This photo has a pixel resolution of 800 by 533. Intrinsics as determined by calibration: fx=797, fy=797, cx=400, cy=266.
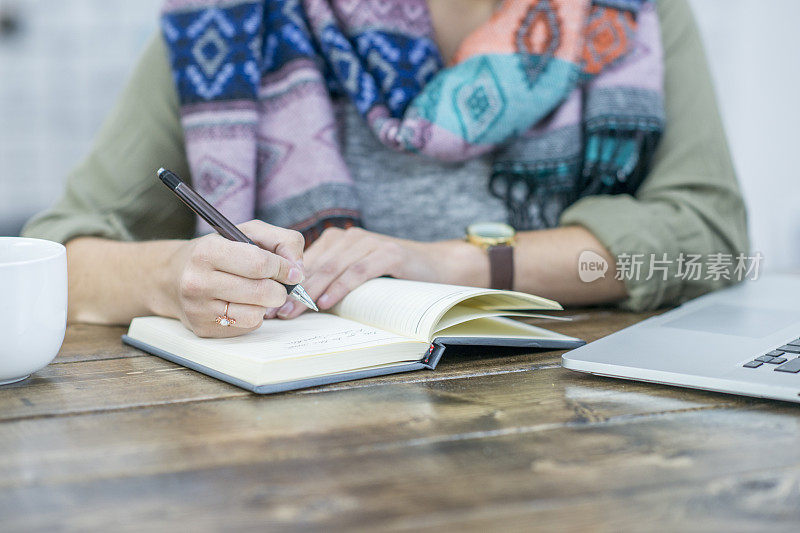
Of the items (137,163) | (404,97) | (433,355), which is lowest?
(433,355)

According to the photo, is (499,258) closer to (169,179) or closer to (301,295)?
(301,295)

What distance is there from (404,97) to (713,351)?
2.43 ft

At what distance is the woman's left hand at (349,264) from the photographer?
90 cm

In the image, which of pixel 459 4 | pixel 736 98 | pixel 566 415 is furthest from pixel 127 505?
pixel 736 98

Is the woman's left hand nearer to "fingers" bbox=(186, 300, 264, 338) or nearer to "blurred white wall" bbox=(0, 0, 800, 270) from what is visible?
"fingers" bbox=(186, 300, 264, 338)

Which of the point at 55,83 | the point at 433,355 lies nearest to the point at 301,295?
the point at 433,355

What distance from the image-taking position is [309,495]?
477 millimetres

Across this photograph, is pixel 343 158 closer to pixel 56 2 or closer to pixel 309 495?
Result: pixel 309 495

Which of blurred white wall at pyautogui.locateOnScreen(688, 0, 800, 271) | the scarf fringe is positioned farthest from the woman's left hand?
blurred white wall at pyautogui.locateOnScreen(688, 0, 800, 271)

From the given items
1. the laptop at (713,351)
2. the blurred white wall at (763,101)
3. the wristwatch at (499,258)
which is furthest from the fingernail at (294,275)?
the blurred white wall at (763,101)

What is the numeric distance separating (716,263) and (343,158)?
24.3 inches

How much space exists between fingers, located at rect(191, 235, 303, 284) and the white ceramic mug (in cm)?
14

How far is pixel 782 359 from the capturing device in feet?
2.26

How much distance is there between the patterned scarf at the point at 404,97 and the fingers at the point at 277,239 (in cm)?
39
